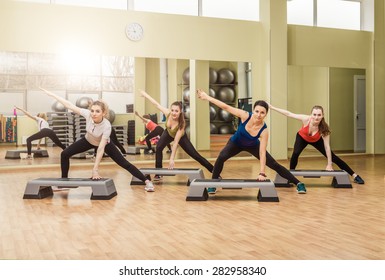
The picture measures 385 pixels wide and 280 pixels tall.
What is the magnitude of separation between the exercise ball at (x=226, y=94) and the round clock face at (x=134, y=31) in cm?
281

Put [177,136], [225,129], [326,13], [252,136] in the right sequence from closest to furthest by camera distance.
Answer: [252,136]
[177,136]
[326,13]
[225,129]

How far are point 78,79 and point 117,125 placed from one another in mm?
1793

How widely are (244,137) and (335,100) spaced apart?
660 centimetres

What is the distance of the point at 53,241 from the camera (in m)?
3.05

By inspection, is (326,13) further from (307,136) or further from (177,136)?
(177,136)

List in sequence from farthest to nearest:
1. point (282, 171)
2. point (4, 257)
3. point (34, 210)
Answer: point (282, 171)
point (34, 210)
point (4, 257)

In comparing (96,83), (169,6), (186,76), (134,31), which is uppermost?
(169,6)

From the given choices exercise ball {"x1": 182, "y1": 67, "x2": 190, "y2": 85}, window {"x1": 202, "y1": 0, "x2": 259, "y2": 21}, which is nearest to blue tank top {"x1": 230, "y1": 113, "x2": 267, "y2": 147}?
window {"x1": 202, "y1": 0, "x2": 259, "y2": 21}

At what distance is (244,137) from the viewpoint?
469 centimetres

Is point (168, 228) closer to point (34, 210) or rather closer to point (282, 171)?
point (34, 210)

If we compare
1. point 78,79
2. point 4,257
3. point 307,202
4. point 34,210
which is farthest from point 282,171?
point 78,79

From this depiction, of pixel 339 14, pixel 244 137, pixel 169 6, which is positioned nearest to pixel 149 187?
pixel 244 137

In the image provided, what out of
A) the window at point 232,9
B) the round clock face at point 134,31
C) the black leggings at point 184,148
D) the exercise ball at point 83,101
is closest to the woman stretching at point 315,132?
the black leggings at point 184,148

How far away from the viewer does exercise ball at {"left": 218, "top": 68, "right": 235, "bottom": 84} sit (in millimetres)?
10094
